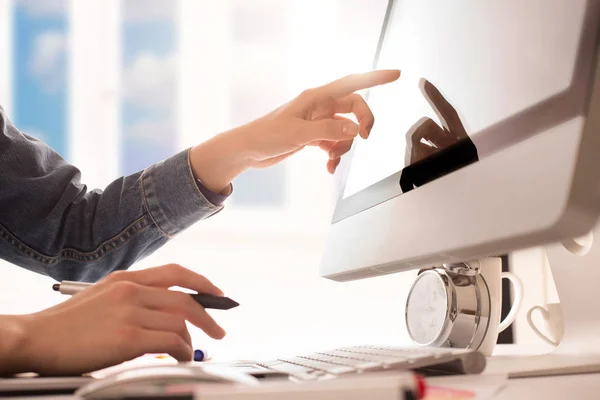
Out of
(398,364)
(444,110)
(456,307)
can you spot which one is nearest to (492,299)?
(456,307)

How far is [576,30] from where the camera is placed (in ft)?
1.25

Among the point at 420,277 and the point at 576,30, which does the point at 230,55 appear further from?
the point at 576,30

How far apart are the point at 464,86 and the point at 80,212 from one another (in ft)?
2.04

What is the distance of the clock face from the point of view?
64cm

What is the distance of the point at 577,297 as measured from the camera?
532mm

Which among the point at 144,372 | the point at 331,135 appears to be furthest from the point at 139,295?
the point at 331,135

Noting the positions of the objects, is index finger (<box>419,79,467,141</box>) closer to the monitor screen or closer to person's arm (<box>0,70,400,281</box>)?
the monitor screen

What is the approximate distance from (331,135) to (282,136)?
→ 96 millimetres

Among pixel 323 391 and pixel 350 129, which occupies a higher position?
pixel 350 129

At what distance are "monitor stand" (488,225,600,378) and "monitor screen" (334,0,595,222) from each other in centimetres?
13

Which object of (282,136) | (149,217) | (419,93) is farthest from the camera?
(149,217)

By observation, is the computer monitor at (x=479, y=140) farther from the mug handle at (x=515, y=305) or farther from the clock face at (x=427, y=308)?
the mug handle at (x=515, y=305)

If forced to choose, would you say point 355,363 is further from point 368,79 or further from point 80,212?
point 80,212

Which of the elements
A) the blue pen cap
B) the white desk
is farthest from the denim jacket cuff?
the white desk
